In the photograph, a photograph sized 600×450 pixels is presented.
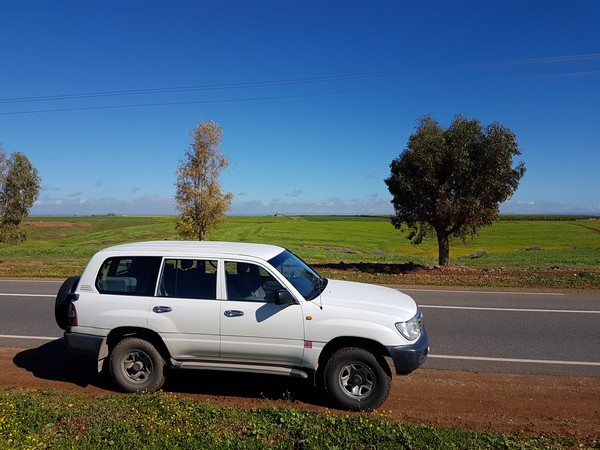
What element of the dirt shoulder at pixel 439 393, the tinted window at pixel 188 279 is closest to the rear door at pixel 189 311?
the tinted window at pixel 188 279

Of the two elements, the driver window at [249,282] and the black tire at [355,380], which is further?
the driver window at [249,282]

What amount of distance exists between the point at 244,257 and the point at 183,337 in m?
1.20

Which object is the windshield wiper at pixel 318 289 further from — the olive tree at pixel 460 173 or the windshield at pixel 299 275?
the olive tree at pixel 460 173

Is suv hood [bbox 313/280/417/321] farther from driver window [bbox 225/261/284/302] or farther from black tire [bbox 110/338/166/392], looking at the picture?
black tire [bbox 110/338/166/392]

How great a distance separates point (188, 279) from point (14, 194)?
20992mm

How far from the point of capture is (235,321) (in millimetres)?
5230

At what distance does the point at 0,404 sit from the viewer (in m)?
4.67

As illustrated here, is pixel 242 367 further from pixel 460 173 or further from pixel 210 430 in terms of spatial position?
pixel 460 173

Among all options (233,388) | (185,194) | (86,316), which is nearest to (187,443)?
(233,388)

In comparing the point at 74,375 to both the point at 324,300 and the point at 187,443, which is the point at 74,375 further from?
the point at 324,300

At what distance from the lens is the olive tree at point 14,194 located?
2194cm

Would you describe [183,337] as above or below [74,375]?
above

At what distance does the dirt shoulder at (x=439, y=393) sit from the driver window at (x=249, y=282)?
1.19 metres

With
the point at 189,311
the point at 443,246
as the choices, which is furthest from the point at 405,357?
the point at 443,246
